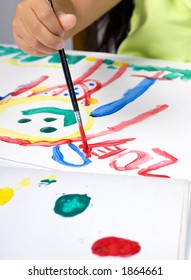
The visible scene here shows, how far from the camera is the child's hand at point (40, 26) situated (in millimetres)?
499

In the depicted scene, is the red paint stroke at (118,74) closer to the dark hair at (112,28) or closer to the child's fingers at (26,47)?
the child's fingers at (26,47)

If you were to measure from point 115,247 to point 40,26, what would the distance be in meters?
0.28

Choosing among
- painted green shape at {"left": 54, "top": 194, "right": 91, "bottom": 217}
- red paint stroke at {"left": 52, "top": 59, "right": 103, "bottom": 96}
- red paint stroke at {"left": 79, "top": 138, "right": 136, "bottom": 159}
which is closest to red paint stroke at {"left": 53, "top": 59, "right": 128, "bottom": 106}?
red paint stroke at {"left": 52, "top": 59, "right": 103, "bottom": 96}

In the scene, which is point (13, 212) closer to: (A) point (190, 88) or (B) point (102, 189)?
(B) point (102, 189)

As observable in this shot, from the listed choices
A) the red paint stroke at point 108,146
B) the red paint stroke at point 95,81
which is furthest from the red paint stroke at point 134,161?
the red paint stroke at point 95,81

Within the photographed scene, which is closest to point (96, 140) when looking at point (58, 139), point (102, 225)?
point (58, 139)

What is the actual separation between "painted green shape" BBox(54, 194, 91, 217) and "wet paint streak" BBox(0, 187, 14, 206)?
0.04 m

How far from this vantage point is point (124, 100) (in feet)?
1.95

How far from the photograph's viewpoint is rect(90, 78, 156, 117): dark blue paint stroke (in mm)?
562

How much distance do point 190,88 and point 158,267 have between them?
0.33m

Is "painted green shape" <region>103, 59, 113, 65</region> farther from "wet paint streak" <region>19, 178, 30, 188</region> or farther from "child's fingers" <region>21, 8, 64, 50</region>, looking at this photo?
"wet paint streak" <region>19, 178, 30, 188</region>

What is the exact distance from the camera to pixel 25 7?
557 millimetres

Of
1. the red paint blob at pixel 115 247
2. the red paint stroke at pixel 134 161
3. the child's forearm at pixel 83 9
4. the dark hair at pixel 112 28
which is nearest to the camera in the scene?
the red paint blob at pixel 115 247

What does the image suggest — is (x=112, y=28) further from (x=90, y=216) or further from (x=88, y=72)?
(x=90, y=216)
